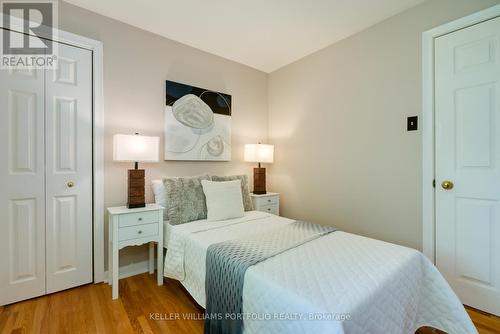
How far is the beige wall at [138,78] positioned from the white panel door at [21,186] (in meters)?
0.48

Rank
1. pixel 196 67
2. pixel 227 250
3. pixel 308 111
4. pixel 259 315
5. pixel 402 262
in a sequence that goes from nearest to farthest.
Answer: pixel 259 315 → pixel 402 262 → pixel 227 250 → pixel 196 67 → pixel 308 111

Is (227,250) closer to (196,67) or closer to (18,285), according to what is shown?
(18,285)

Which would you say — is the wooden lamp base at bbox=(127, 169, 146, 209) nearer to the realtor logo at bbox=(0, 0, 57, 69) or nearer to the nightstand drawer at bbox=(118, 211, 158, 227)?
the nightstand drawer at bbox=(118, 211, 158, 227)

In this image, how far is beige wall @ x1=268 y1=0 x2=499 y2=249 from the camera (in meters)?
2.04

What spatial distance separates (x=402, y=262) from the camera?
1.28 meters

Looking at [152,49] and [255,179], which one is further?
[255,179]

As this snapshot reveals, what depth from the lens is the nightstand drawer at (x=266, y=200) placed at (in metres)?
2.91

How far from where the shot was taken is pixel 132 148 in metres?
1.99

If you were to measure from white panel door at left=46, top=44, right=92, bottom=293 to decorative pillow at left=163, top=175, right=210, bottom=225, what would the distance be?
2.42 feet

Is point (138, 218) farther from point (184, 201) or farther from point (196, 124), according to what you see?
point (196, 124)

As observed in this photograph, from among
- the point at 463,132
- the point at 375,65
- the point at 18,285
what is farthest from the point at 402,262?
the point at 18,285

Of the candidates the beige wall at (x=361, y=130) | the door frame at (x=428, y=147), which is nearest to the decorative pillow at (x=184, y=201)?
the beige wall at (x=361, y=130)

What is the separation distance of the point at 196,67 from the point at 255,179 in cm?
158

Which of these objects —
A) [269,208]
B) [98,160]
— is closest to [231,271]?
[98,160]
